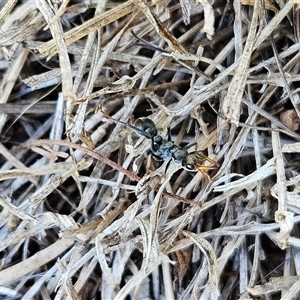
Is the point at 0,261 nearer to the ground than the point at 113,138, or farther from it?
nearer to the ground

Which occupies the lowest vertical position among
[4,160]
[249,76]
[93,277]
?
[93,277]

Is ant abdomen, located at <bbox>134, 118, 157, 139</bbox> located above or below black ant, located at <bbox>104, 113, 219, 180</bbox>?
above

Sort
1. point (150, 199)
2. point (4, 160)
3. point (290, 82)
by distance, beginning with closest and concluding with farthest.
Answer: point (290, 82) < point (150, 199) < point (4, 160)

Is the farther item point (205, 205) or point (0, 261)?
point (0, 261)

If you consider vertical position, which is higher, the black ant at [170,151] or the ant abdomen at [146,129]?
the ant abdomen at [146,129]

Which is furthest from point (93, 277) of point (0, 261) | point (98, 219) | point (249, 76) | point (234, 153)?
point (249, 76)

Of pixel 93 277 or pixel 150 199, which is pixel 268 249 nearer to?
pixel 150 199

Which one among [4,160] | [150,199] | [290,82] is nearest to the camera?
[290,82]
